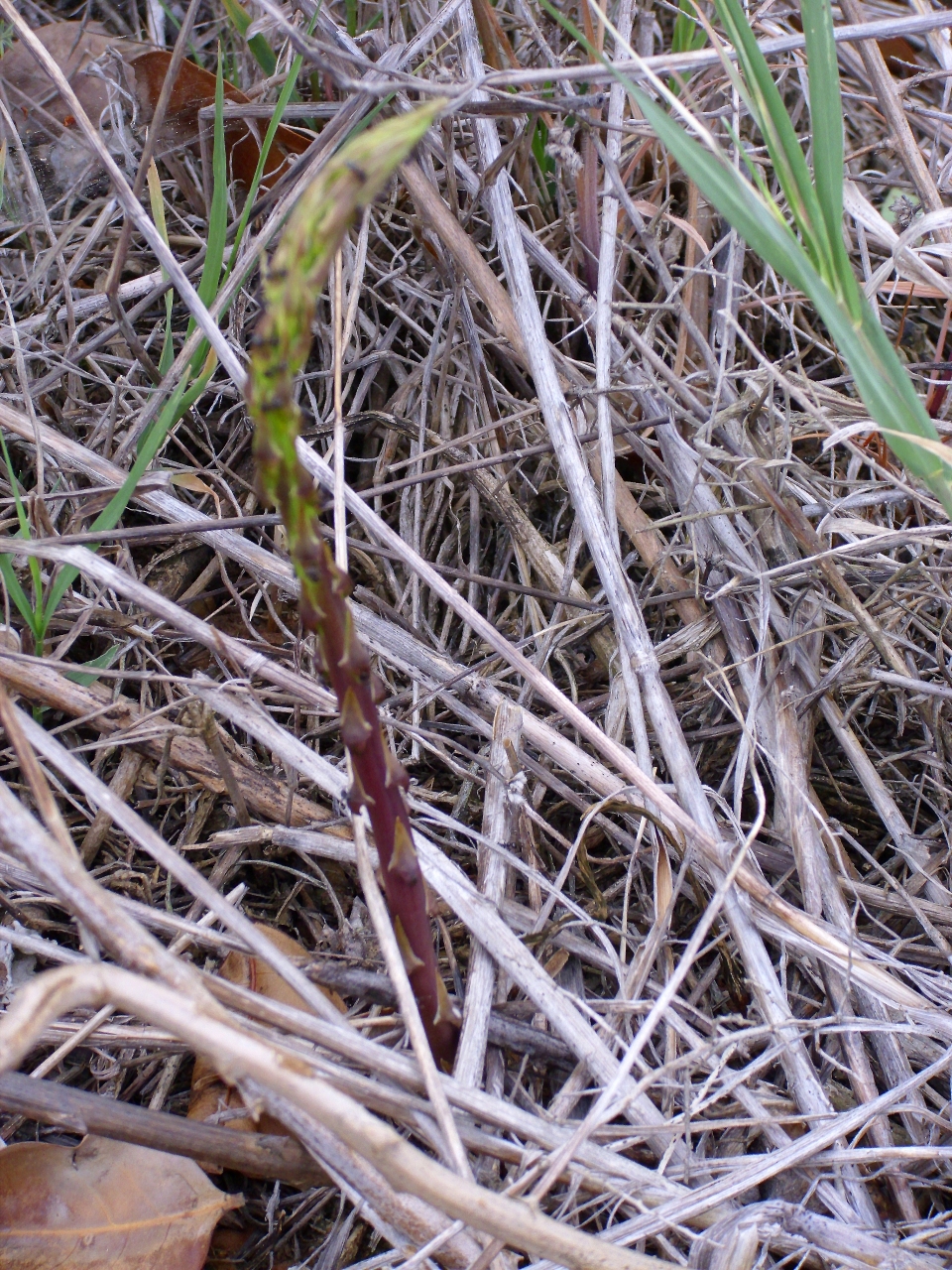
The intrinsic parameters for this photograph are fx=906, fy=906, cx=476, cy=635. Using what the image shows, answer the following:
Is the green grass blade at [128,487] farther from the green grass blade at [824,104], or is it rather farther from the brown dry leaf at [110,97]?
the green grass blade at [824,104]

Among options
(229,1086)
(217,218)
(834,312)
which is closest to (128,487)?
(217,218)

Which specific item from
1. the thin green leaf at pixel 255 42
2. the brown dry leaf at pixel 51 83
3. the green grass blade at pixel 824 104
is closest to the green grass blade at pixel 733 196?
the green grass blade at pixel 824 104

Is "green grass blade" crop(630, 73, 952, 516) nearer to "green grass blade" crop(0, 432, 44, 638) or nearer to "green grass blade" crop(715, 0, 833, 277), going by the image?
"green grass blade" crop(715, 0, 833, 277)

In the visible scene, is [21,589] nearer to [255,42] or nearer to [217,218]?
[217,218]

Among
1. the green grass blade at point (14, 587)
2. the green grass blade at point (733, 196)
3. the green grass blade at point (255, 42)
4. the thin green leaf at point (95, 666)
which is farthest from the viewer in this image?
the green grass blade at point (255, 42)

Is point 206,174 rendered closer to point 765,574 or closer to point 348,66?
point 348,66

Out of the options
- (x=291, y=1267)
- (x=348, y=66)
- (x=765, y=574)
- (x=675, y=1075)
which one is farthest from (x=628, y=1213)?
(x=348, y=66)
